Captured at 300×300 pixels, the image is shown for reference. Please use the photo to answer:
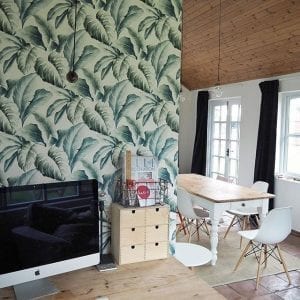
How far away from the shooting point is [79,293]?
151 cm

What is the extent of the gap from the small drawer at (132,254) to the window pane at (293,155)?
387 centimetres

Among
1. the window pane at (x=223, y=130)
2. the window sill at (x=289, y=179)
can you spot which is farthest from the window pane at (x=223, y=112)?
the window sill at (x=289, y=179)

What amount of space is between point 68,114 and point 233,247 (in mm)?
3251

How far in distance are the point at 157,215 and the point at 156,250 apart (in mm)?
193

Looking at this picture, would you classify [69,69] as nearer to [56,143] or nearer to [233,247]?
[56,143]

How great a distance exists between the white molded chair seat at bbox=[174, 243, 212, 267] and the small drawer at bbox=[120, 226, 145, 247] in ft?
2.60

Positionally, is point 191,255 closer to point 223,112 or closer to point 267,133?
point 267,133

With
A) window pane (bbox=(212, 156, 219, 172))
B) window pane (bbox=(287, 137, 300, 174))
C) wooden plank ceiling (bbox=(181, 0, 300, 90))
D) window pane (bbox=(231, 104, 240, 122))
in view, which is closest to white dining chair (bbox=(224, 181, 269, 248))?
window pane (bbox=(287, 137, 300, 174))

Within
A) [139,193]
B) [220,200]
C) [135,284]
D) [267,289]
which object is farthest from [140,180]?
[267,289]

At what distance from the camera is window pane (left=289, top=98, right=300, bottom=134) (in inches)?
196

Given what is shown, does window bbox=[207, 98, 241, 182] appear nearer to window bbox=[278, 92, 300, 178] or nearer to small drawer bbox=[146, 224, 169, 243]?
window bbox=[278, 92, 300, 178]

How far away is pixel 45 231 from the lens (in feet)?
4.95

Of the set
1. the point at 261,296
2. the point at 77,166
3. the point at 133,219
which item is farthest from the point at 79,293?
the point at 261,296

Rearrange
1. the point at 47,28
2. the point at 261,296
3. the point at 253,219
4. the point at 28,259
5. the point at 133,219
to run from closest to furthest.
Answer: the point at 28,259 < the point at 47,28 < the point at 133,219 < the point at 261,296 < the point at 253,219
